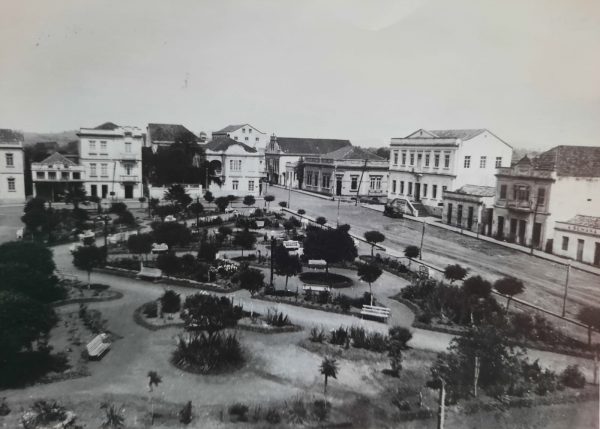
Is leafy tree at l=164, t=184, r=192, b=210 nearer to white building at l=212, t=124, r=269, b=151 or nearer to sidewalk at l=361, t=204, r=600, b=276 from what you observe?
white building at l=212, t=124, r=269, b=151

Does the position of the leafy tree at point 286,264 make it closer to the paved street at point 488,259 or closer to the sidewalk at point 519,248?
the paved street at point 488,259

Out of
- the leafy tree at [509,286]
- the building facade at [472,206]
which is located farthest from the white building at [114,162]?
the building facade at [472,206]

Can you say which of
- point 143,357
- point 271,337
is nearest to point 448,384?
point 271,337

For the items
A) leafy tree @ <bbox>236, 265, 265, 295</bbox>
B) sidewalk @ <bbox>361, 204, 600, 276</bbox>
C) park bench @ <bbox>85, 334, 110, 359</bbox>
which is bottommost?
park bench @ <bbox>85, 334, 110, 359</bbox>

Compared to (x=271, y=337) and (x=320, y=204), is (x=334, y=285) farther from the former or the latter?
(x=320, y=204)

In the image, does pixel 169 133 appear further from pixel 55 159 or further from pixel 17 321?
pixel 17 321

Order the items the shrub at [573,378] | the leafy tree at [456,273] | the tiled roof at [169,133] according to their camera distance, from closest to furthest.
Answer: the shrub at [573,378] < the leafy tree at [456,273] < the tiled roof at [169,133]

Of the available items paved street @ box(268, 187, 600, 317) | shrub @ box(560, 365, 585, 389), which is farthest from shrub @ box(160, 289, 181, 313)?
paved street @ box(268, 187, 600, 317)

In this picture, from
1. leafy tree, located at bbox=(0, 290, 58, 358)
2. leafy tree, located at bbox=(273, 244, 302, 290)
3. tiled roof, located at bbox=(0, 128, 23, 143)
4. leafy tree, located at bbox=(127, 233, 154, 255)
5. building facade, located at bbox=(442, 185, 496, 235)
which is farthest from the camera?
building facade, located at bbox=(442, 185, 496, 235)
